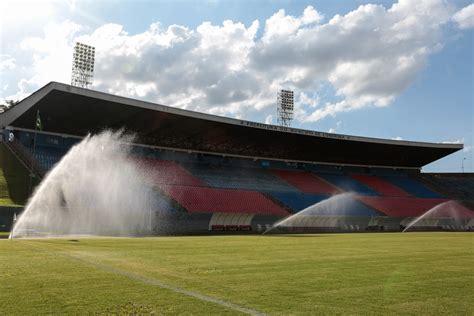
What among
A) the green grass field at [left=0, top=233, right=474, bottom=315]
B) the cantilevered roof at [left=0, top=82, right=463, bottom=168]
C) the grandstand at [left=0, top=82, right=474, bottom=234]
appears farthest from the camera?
the grandstand at [left=0, top=82, right=474, bottom=234]

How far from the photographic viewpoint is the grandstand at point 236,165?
45.0 m

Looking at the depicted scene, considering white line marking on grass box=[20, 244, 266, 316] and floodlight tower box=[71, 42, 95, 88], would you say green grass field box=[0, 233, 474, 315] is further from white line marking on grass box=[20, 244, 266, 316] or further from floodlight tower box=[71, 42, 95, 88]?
floodlight tower box=[71, 42, 95, 88]

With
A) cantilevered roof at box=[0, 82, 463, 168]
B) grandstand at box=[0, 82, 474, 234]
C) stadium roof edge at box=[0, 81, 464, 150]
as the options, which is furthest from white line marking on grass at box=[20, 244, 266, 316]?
cantilevered roof at box=[0, 82, 463, 168]

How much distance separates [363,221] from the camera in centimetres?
Result: 5909

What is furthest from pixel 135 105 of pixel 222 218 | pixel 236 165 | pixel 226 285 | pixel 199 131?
pixel 226 285

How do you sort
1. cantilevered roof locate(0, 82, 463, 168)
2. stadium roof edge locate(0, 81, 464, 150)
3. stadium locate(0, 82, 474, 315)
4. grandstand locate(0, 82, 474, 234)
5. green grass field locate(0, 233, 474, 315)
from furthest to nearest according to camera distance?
1. grandstand locate(0, 82, 474, 234)
2. cantilevered roof locate(0, 82, 463, 168)
3. stadium roof edge locate(0, 81, 464, 150)
4. stadium locate(0, 82, 474, 315)
5. green grass field locate(0, 233, 474, 315)

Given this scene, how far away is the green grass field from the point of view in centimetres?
793

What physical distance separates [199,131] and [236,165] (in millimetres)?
12231

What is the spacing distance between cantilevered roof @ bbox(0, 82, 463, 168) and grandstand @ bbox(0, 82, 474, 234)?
132mm

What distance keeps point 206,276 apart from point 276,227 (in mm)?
40036

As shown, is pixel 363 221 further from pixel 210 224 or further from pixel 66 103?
pixel 66 103

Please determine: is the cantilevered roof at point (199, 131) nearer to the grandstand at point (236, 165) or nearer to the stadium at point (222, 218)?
the grandstand at point (236, 165)

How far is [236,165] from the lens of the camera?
215 ft

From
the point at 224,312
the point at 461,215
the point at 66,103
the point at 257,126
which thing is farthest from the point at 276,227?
the point at 224,312
